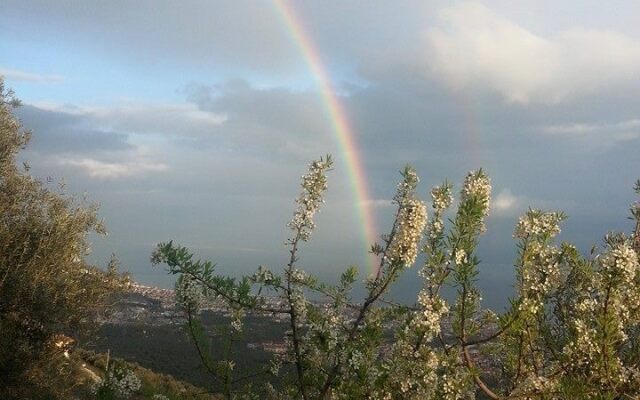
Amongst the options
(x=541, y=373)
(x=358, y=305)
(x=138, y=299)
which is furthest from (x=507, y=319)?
(x=138, y=299)

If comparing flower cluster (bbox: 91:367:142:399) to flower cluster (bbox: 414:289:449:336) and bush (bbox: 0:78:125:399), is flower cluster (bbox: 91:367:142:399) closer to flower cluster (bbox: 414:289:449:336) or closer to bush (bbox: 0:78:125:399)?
flower cluster (bbox: 414:289:449:336)

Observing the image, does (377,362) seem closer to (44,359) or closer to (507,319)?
(507,319)

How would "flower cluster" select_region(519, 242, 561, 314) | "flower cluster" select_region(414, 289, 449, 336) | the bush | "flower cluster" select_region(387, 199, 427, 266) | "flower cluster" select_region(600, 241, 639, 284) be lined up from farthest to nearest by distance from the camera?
the bush, "flower cluster" select_region(387, 199, 427, 266), "flower cluster" select_region(519, 242, 561, 314), "flower cluster" select_region(414, 289, 449, 336), "flower cluster" select_region(600, 241, 639, 284)

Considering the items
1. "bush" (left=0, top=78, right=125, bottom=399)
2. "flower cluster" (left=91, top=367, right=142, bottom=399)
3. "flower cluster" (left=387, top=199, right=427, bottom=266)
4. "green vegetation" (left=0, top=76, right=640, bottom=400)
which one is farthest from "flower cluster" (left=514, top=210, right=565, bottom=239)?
"bush" (left=0, top=78, right=125, bottom=399)

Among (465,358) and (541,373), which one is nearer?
(465,358)

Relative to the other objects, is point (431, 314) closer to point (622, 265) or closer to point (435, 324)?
point (435, 324)

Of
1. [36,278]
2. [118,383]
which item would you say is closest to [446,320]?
[118,383]
